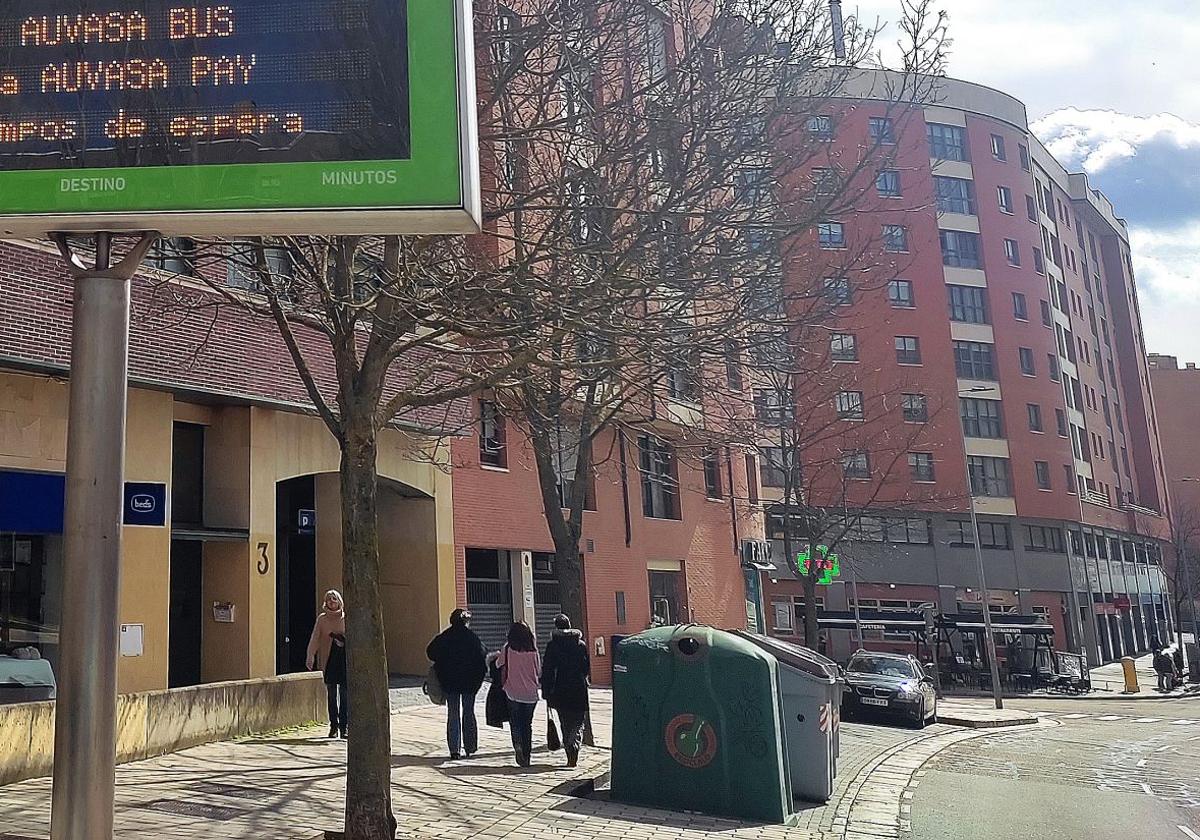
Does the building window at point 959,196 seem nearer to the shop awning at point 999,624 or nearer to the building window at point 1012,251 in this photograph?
the building window at point 1012,251

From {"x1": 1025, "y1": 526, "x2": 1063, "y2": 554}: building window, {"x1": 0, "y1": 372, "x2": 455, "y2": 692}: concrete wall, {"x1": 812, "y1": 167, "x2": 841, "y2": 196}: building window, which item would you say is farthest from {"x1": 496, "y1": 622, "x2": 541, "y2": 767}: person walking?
{"x1": 1025, "y1": 526, "x2": 1063, "y2": 554}: building window

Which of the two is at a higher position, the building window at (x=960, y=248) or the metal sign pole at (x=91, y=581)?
the building window at (x=960, y=248)

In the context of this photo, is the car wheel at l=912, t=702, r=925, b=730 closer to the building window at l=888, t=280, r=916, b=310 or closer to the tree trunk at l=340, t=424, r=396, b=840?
the tree trunk at l=340, t=424, r=396, b=840

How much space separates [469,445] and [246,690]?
9608 millimetres

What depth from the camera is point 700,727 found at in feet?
31.3

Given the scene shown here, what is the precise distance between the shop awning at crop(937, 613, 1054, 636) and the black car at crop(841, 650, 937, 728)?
13.2 metres

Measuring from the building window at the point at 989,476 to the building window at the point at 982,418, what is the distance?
1242mm

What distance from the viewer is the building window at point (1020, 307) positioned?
55.8 m

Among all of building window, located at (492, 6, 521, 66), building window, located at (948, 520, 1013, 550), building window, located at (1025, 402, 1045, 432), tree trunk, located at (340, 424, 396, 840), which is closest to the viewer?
tree trunk, located at (340, 424, 396, 840)

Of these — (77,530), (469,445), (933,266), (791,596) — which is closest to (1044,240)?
(933,266)

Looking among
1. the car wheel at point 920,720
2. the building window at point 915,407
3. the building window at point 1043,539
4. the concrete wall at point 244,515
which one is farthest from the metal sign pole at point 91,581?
the building window at point 1043,539

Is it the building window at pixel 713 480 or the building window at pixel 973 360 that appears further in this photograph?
the building window at pixel 973 360

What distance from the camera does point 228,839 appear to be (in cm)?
746

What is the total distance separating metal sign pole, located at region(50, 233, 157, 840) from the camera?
4879 millimetres
